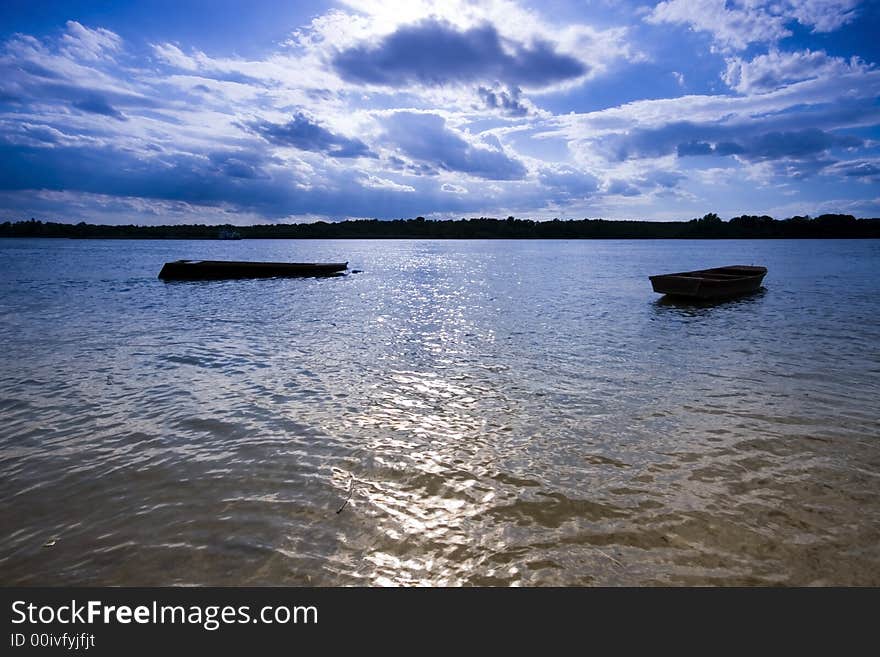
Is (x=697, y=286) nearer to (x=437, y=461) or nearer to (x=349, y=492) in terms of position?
(x=437, y=461)

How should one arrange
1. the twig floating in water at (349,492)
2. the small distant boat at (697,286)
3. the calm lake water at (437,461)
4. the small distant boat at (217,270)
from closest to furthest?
the calm lake water at (437,461) < the twig floating in water at (349,492) < the small distant boat at (697,286) < the small distant boat at (217,270)

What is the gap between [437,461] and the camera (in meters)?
6.51

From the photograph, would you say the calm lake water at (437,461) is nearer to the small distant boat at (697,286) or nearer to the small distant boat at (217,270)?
the small distant boat at (697,286)

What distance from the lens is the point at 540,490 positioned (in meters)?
5.69

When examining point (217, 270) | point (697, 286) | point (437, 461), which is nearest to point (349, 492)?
point (437, 461)

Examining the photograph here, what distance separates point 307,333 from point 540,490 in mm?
13061

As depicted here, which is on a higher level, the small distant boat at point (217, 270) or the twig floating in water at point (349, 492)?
the small distant boat at point (217, 270)

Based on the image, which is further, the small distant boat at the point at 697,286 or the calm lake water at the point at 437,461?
the small distant boat at the point at 697,286

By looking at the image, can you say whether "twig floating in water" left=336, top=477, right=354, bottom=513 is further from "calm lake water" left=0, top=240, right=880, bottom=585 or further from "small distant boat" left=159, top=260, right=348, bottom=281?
"small distant boat" left=159, top=260, right=348, bottom=281

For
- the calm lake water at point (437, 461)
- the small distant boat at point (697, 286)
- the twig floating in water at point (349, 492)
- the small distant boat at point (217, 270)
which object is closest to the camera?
the calm lake water at point (437, 461)

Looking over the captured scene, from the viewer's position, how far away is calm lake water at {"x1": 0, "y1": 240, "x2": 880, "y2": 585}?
4.34m

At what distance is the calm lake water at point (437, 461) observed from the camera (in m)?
4.34

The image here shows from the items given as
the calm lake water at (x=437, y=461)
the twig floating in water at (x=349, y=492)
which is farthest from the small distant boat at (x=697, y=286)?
the twig floating in water at (x=349, y=492)
